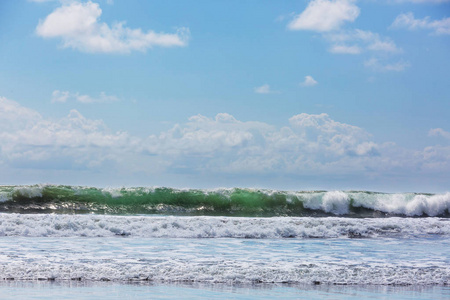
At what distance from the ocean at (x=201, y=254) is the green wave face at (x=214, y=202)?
9 cm

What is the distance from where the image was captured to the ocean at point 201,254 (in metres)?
6.65

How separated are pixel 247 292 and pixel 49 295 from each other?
2354 millimetres

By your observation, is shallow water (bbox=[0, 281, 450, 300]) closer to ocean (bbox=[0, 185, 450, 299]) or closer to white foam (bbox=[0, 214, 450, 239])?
ocean (bbox=[0, 185, 450, 299])

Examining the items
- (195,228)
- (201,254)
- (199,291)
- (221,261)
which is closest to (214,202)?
(195,228)

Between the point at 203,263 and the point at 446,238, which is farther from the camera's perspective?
the point at 446,238

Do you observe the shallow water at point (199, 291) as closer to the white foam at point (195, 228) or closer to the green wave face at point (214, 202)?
the white foam at point (195, 228)

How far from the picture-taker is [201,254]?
9.12 metres

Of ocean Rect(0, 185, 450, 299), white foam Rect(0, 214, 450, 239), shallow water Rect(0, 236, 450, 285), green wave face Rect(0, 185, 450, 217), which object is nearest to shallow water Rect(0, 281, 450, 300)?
ocean Rect(0, 185, 450, 299)

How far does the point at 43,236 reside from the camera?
1141 centimetres

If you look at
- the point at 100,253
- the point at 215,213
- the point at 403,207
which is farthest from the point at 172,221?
the point at 403,207

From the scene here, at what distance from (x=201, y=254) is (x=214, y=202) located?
36.4ft

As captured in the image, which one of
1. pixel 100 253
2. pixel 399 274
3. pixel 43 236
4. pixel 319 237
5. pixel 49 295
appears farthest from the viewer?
pixel 319 237

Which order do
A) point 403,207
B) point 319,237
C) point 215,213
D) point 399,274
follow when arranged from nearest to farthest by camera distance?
1. point 399,274
2. point 319,237
3. point 215,213
4. point 403,207

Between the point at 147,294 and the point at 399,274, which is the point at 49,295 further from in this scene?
the point at 399,274
